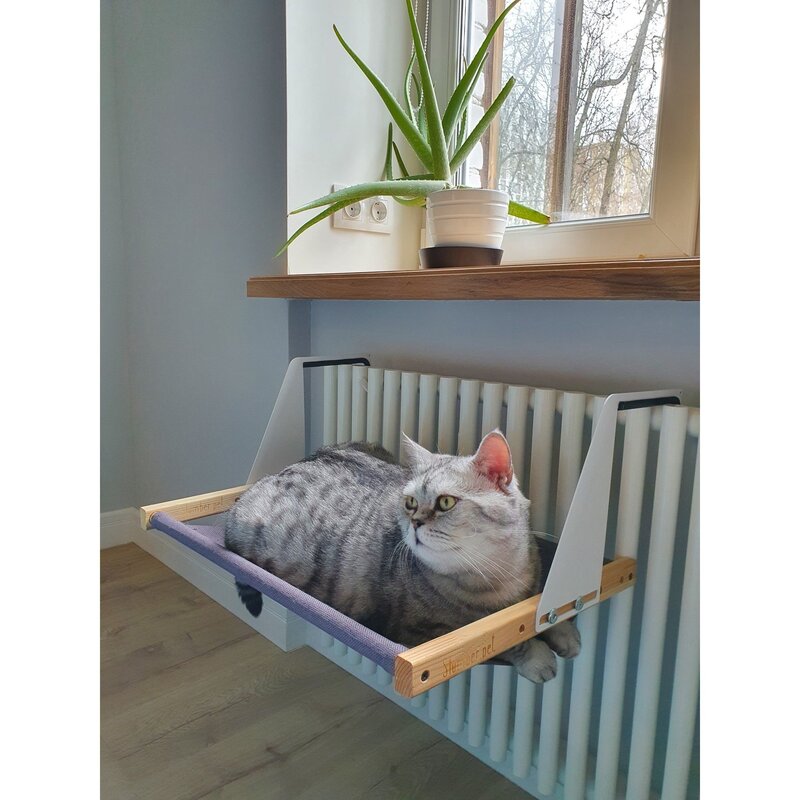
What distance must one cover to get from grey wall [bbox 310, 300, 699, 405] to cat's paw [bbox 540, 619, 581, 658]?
0.39m

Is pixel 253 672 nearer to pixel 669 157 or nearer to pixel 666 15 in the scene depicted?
pixel 669 157

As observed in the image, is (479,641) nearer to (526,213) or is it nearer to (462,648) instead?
(462,648)

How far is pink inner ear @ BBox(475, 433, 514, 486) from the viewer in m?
0.80

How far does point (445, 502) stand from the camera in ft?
2.66

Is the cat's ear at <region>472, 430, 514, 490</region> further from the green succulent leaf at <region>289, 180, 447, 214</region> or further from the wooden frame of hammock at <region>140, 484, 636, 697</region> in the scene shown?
the green succulent leaf at <region>289, 180, 447, 214</region>

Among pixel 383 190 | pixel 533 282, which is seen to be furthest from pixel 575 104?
pixel 533 282

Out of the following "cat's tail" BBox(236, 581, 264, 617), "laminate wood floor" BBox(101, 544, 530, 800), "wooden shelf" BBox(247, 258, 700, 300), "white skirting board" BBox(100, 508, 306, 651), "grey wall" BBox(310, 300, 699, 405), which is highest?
"wooden shelf" BBox(247, 258, 700, 300)

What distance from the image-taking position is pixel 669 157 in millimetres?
1097

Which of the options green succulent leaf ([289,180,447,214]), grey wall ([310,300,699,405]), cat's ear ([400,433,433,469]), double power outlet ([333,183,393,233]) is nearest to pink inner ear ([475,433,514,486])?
cat's ear ([400,433,433,469])

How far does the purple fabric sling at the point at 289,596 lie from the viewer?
0.68 meters

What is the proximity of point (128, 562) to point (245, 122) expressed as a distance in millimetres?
1506

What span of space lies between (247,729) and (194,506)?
59cm
